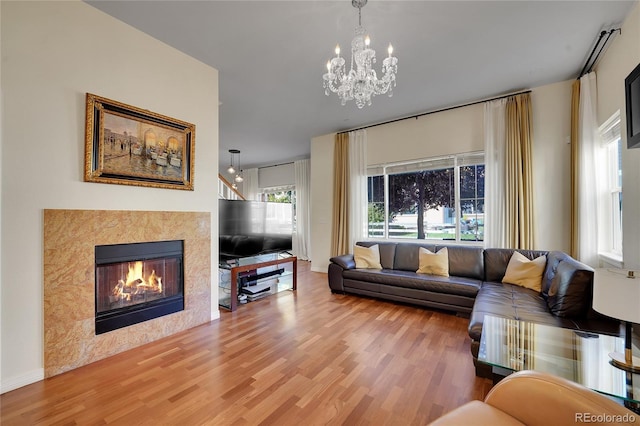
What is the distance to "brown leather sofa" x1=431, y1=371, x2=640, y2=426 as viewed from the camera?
858 mm

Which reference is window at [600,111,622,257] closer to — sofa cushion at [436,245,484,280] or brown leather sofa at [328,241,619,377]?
brown leather sofa at [328,241,619,377]

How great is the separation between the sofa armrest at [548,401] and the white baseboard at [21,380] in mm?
2916

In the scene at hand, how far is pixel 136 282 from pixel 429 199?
438 centimetres

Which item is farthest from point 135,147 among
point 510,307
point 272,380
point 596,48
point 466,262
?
point 596,48

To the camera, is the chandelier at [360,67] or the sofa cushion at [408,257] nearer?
the chandelier at [360,67]

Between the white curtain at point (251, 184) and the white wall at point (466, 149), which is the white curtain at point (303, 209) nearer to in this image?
the white wall at point (466, 149)

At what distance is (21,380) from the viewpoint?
6.01 ft

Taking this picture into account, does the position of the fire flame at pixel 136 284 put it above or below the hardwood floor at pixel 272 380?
above

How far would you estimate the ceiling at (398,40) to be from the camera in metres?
2.21

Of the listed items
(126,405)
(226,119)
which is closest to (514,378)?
(126,405)

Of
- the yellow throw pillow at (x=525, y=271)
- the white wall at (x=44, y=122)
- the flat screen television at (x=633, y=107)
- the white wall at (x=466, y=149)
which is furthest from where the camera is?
the white wall at (x=466, y=149)

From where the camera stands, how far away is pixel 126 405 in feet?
5.38

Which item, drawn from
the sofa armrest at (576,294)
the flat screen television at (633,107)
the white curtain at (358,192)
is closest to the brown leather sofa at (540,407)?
the sofa armrest at (576,294)

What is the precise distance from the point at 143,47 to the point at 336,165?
11.7 feet
